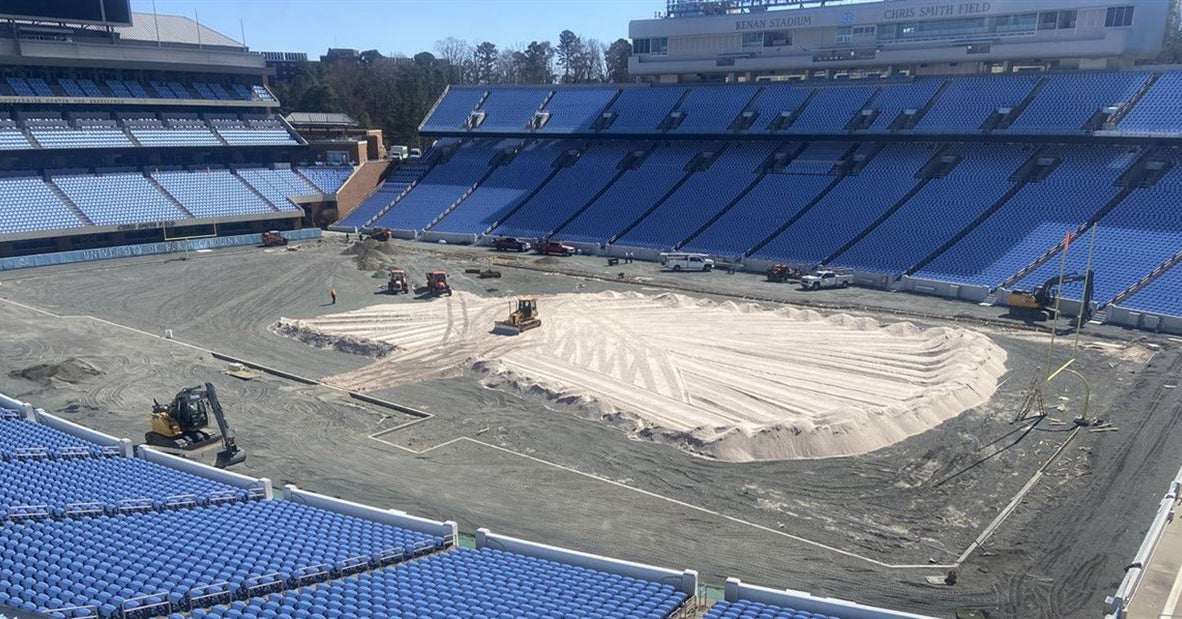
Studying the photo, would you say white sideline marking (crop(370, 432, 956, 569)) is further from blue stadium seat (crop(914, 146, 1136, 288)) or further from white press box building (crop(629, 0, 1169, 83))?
white press box building (crop(629, 0, 1169, 83))

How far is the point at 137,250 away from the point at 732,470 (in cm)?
5094

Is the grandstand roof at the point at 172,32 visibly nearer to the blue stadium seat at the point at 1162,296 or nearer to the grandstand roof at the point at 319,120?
the grandstand roof at the point at 319,120

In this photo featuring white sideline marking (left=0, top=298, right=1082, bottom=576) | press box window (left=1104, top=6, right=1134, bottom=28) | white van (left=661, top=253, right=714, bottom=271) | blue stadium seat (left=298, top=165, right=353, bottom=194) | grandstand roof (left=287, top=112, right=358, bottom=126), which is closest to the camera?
white sideline marking (left=0, top=298, right=1082, bottom=576)

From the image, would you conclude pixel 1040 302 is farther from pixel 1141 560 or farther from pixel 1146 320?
pixel 1141 560

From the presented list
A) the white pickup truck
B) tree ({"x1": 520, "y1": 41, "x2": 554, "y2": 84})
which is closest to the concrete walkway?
the white pickup truck

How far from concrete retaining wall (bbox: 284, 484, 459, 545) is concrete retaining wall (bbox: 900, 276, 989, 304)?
3437 cm

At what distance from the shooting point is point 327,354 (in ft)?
111

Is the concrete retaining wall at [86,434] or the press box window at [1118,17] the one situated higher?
the press box window at [1118,17]

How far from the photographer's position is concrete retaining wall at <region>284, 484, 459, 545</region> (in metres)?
16.4

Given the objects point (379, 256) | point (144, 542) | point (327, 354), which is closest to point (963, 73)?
point (379, 256)

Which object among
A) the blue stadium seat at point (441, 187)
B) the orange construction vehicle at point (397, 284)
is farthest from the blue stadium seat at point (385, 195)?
the orange construction vehicle at point (397, 284)

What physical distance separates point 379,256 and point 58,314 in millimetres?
19211

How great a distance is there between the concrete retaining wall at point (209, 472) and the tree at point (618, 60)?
104m

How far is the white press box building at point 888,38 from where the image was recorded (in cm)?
4978
